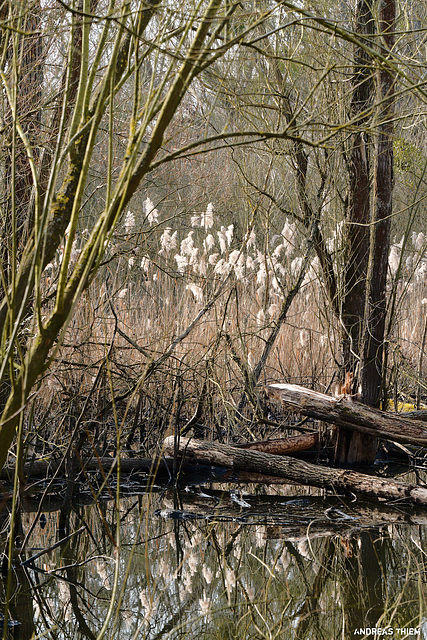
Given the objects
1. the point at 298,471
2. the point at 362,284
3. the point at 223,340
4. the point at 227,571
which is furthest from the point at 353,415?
→ the point at 227,571

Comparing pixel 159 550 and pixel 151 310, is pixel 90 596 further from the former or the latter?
pixel 151 310

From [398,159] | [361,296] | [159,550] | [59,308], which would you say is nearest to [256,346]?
[361,296]

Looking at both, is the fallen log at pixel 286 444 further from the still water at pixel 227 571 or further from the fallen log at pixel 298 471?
the still water at pixel 227 571

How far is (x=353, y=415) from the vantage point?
437cm

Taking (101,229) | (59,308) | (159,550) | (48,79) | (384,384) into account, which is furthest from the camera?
(384,384)

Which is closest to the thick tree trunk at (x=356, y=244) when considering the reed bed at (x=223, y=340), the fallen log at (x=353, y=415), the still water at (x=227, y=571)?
the reed bed at (x=223, y=340)

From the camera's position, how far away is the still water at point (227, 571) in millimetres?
2348

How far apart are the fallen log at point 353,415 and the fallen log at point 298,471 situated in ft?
1.21

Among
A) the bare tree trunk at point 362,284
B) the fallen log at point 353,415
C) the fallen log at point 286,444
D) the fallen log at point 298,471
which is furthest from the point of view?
the bare tree trunk at point 362,284

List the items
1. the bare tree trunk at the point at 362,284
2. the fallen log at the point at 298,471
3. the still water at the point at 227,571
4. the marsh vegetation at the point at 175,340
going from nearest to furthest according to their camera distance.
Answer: the marsh vegetation at the point at 175,340 → the still water at the point at 227,571 → the fallen log at the point at 298,471 → the bare tree trunk at the point at 362,284

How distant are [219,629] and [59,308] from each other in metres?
1.40

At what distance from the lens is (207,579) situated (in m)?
2.77

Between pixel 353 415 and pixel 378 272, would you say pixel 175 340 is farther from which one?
pixel 378 272

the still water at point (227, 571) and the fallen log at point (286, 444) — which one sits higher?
the fallen log at point (286, 444)
